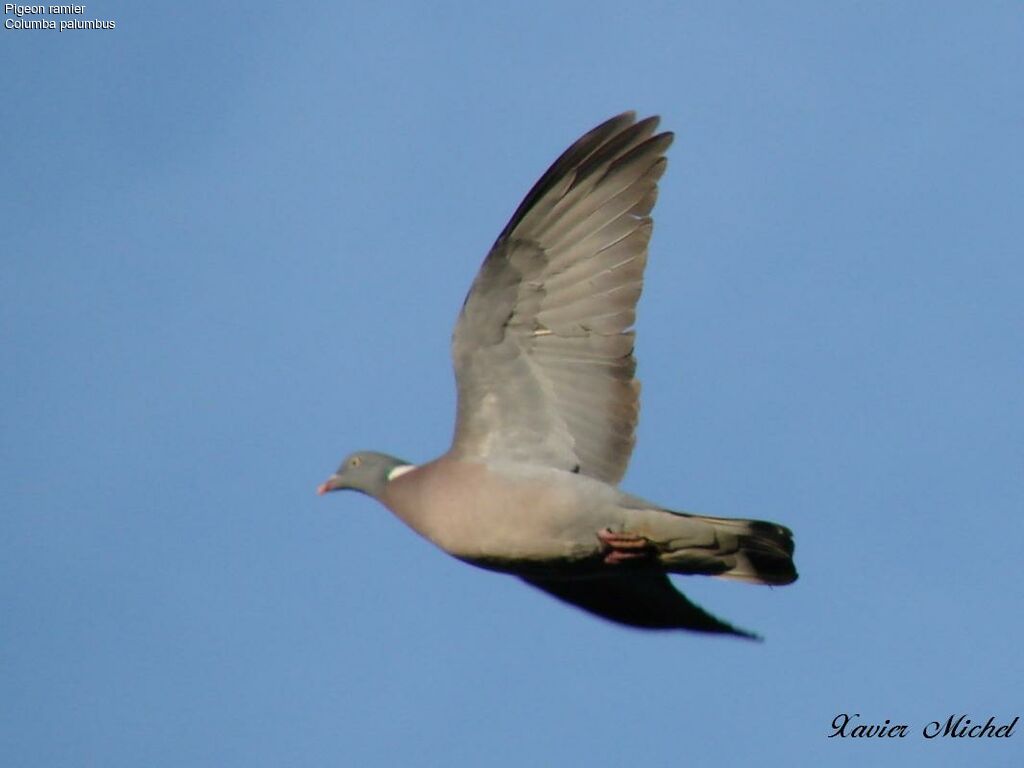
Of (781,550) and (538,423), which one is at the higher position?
(538,423)

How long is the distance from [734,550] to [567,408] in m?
1.11

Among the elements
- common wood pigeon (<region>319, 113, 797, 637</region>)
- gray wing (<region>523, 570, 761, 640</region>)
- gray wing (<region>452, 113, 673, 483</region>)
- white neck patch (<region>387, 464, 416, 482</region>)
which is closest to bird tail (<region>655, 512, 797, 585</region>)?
common wood pigeon (<region>319, 113, 797, 637</region>)

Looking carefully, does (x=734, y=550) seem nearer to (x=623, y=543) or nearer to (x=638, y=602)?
(x=623, y=543)

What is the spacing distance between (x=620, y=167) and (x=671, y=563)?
2.02 metres

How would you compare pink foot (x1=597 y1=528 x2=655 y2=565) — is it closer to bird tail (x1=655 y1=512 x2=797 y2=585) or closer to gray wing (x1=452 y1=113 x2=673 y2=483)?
bird tail (x1=655 y1=512 x2=797 y2=585)

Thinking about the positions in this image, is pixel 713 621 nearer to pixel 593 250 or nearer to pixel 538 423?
pixel 538 423

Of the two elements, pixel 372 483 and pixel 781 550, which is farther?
pixel 372 483

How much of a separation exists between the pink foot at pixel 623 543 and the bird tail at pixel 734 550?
0.30ft

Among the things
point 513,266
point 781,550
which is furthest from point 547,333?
point 781,550

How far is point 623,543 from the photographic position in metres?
8.76

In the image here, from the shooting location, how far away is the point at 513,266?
28.8 feet

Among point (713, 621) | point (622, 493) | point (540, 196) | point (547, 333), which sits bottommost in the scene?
point (713, 621)

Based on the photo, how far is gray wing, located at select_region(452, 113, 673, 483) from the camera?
8812 mm

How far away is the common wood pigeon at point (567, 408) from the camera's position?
878cm
